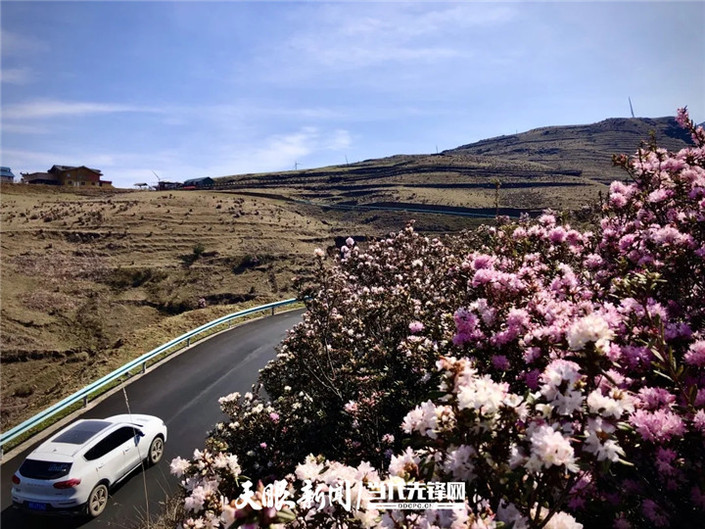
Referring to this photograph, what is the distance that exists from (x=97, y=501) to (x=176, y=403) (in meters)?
4.67

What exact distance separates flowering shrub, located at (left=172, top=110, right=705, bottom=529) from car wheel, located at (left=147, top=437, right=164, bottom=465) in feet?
13.4

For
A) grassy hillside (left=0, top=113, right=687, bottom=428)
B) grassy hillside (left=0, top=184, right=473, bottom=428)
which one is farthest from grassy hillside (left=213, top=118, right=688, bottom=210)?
grassy hillside (left=0, top=184, right=473, bottom=428)

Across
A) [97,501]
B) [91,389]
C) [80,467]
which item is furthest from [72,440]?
[91,389]

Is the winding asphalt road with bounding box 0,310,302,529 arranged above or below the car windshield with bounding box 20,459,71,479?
below

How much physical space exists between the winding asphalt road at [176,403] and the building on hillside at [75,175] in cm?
9070

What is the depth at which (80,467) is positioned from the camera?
8.42m

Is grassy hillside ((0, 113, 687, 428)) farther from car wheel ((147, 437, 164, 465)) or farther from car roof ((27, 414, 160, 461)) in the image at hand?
car roof ((27, 414, 160, 461))

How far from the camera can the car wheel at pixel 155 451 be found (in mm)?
10281

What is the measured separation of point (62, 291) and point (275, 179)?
8016 centimetres

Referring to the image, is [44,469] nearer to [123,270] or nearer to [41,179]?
[123,270]

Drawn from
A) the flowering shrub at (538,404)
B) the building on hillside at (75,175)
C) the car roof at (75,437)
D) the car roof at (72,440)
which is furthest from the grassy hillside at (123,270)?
the building on hillside at (75,175)

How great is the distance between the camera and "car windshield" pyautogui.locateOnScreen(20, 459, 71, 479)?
27.0 ft

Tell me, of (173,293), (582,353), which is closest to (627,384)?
(582,353)

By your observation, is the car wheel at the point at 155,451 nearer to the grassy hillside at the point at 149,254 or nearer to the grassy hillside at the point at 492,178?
the grassy hillside at the point at 149,254
